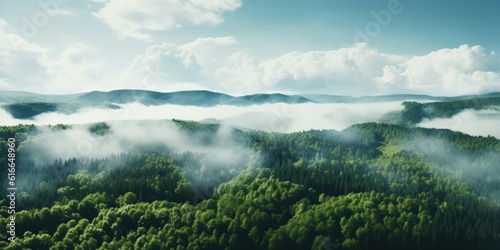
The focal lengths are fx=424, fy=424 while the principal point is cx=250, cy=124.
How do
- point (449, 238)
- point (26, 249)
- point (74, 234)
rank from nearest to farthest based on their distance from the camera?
point (26, 249) < point (74, 234) < point (449, 238)

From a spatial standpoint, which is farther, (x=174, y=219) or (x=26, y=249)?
(x=174, y=219)

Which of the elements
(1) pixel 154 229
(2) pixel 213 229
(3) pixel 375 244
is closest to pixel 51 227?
(1) pixel 154 229

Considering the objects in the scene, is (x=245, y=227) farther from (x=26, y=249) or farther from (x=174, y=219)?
(x=26, y=249)

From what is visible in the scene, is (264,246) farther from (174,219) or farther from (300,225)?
(174,219)

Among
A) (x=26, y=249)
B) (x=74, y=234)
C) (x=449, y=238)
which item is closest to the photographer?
(x=26, y=249)

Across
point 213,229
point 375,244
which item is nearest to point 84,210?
point 213,229

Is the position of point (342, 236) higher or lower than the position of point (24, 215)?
lower

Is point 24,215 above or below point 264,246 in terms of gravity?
above

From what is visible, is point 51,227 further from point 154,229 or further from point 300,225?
point 300,225
